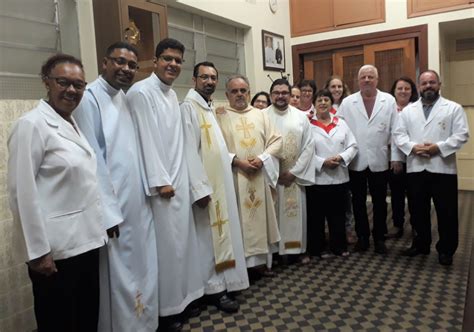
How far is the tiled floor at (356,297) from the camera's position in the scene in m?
2.38

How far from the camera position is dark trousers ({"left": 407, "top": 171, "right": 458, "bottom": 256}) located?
10.2 ft

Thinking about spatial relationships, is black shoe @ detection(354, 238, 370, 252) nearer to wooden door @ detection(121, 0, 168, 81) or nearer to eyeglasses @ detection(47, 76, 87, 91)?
wooden door @ detection(121, 0, 168, 81)

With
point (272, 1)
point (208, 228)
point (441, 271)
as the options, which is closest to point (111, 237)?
point (208, 228)

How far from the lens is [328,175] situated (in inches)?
130

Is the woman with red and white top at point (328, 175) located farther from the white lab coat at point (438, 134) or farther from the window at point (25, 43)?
the window at point (25, 43)

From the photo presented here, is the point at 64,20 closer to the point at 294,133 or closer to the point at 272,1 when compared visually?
the point at 294,133

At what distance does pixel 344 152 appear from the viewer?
3.31 metres

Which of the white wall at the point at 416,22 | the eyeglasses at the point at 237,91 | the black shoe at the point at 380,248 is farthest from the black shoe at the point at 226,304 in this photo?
the white wall at the point at 416,22

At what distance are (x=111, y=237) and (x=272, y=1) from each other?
4473 millimetres

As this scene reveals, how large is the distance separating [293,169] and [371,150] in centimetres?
73

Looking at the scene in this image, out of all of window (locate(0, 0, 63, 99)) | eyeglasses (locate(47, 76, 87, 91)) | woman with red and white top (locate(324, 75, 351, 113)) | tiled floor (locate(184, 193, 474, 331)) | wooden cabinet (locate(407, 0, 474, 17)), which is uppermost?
wooden cabinet (locate(407, 0, 474, 17))

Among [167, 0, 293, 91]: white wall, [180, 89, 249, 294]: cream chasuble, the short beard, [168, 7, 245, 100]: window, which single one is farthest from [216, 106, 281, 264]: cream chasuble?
[167, 0, 293, 91]: white wall

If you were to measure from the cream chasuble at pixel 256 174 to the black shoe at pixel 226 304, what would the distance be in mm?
415

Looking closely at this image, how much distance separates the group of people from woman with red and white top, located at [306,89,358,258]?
1 centimetres
